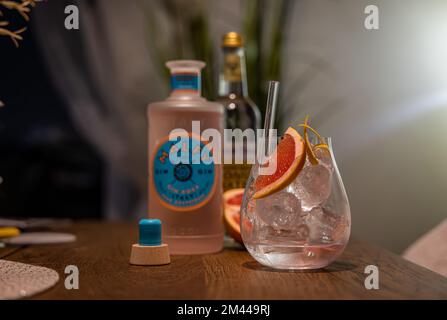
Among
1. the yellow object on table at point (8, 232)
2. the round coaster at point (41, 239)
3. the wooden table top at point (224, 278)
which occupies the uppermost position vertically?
the wooden table top at point (224, 278)

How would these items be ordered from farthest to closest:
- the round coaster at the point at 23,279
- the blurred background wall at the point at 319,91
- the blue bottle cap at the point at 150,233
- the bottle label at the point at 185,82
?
the blurred background wall at the point at 319,91 → the bottle label at the point at 185,82 → the blue bottle cap at the point at 150,233 → the round coaster at the point at 23,279

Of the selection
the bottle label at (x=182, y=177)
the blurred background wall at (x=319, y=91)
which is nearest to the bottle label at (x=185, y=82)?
the bottle label at (x=182, y=177)

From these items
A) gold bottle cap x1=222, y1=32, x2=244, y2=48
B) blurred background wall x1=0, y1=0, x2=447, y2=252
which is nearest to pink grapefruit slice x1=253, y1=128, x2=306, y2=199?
gold bottle cap x1=222, y1=32, x2=244, y2=48

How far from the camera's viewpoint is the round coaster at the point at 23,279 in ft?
1.91

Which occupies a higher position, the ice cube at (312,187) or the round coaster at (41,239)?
the ice cube at (312,187)

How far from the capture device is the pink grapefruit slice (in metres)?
0.73

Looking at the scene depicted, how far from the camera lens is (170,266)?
81cm

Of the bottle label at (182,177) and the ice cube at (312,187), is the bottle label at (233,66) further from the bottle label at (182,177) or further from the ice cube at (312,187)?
the ice cube at (312,187)

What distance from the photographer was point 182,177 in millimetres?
924

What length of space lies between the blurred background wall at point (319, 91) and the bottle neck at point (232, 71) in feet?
4.27

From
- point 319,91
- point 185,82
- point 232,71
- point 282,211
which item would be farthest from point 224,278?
point 319,91

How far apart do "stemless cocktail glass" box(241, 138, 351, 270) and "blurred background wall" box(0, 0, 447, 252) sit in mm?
1749

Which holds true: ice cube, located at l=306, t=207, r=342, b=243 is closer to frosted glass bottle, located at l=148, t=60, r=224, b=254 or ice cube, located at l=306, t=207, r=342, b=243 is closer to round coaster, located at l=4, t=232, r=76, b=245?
frosted glass bottle, located at l=148, t=60, r=224, b=254
